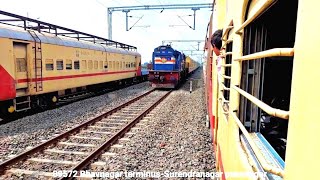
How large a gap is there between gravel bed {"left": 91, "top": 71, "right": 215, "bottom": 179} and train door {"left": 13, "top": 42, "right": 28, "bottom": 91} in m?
5.13

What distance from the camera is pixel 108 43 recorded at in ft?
69.7

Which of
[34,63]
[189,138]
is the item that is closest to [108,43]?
[34,63]

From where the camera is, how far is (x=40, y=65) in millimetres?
10883

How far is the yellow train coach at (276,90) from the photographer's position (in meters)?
0.89

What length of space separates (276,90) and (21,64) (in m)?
9.36

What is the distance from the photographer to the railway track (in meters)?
5.16

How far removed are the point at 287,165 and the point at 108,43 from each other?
21129mm

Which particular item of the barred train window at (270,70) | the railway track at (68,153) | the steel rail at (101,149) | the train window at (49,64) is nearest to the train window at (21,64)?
the train window at (49,64)

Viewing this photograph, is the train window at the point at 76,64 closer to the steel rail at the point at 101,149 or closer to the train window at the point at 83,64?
the train window at the point at 83,64

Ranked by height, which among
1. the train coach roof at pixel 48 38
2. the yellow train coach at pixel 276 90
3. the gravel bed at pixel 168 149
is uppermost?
the train coach roof at pixel 48 38

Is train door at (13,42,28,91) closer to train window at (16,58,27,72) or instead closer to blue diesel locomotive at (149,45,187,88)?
train window at (16,58,27,72)

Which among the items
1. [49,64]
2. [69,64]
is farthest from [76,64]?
[49,64]

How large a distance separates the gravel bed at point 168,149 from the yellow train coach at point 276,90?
2.36 m

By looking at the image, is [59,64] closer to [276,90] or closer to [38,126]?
[38,126]
